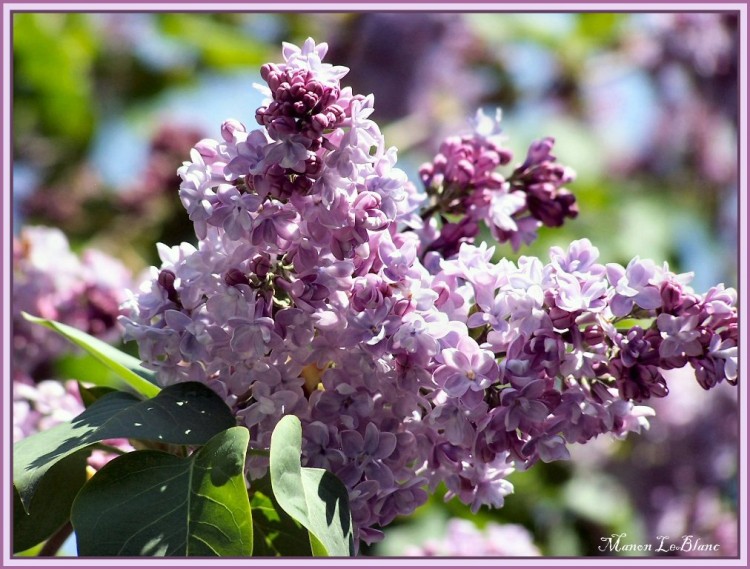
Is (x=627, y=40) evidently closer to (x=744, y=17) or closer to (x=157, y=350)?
(x=744, y=17)

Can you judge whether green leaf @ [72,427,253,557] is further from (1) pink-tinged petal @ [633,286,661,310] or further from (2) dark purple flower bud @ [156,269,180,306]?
(1) pink-tinged petal @ [633,286,661,310]

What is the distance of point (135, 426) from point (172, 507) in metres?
0.12

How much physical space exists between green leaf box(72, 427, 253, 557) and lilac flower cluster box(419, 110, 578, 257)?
1.73 ft

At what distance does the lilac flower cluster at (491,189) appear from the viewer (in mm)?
1565

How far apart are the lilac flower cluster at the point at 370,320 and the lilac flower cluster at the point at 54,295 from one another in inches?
45.1

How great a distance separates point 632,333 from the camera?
1252 mm

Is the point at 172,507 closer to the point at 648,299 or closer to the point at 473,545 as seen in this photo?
the point at 648,299

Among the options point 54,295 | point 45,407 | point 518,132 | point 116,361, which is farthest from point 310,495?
point 518,132

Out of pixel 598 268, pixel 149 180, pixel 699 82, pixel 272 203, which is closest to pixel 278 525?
pixel 272 203

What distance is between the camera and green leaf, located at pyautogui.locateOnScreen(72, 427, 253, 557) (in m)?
1.11

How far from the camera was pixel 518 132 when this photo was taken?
4277 mm

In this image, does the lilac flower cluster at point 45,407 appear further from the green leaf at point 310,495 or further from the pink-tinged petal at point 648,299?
the pink-tinged petal at point 648,299
